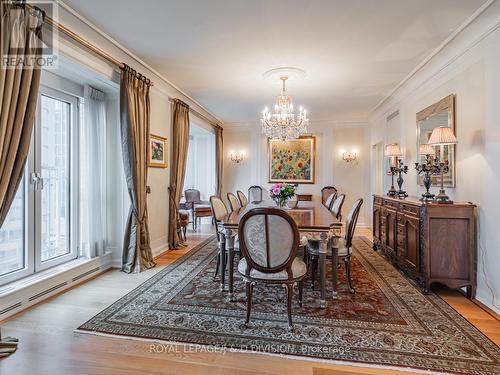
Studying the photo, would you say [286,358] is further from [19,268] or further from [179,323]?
[19,268]

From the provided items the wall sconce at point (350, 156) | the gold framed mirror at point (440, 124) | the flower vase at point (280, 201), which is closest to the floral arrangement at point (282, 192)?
the flower vase at point (280, 201)

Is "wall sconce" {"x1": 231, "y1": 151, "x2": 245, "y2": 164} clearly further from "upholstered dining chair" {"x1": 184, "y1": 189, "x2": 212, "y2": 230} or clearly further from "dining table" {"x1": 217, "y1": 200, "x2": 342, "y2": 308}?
"dining table" {"x1": 217, "y1": 200, "x2": 342, "y2": 308}

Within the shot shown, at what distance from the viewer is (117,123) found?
3695 millimetres

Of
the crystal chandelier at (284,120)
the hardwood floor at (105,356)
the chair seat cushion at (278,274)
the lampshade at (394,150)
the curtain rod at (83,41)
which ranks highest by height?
the curtain rod at (83,41)

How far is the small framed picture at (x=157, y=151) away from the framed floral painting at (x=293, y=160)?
3.36 metres

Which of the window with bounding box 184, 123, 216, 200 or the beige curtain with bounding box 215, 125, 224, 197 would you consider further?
the window with bounding box 184, 123, 216, 200

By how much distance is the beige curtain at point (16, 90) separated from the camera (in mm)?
1852

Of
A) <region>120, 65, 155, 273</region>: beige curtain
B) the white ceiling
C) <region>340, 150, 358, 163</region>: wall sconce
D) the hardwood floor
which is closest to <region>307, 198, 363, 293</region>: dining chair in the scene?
the hardwood floor

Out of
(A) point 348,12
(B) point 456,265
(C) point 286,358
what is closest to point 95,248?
(C) point 286,358

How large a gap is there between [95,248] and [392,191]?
428 cm

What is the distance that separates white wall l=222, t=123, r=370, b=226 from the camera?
6.84m

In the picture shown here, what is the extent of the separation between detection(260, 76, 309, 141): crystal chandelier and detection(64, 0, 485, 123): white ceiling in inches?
16.2

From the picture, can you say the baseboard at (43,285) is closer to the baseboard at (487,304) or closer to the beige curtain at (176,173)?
the beige curtain at (176,173)

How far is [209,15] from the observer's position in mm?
2516
